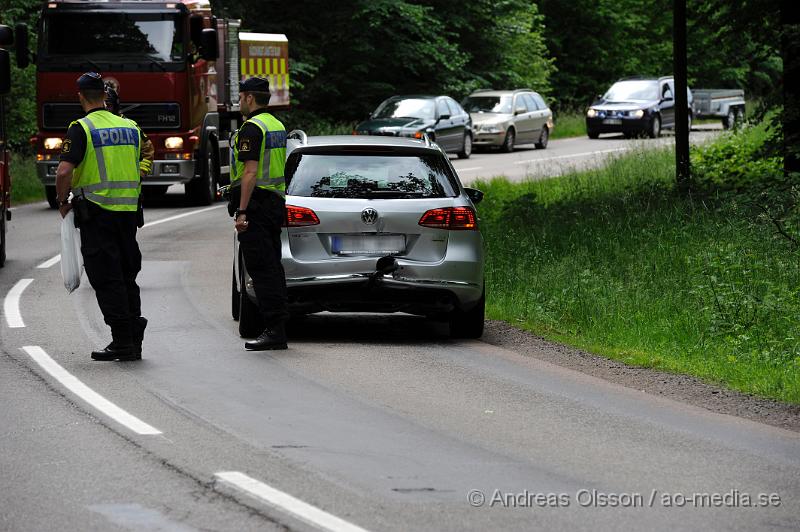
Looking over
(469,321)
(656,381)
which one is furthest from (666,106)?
(656,381)

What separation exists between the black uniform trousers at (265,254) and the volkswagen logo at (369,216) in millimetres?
660

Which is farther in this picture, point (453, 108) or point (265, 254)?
point (453, 108)

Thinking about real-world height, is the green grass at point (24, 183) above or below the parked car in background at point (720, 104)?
below

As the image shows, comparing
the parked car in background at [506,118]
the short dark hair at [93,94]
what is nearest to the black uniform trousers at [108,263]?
the short dark hair at [93,94]

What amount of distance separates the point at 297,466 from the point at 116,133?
4.08 meters

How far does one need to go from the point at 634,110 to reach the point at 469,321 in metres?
33.5

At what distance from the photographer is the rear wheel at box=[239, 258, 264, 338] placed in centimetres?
1132

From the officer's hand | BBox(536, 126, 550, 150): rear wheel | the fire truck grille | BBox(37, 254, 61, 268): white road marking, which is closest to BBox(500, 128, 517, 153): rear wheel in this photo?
BBox(536, 126, 550, 150): rear wheel

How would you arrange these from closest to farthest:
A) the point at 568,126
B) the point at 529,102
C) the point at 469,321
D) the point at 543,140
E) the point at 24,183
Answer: the point at 469,321
the point at 24,183
the point at 529,102
the point at 543,140
the point at 568,126

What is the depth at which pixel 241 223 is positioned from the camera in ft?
35.1

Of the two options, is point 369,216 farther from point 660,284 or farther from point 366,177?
point 660,284

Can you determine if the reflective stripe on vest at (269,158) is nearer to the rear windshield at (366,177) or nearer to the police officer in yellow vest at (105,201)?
the rear windshield at (366,177)

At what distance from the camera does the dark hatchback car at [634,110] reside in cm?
4422

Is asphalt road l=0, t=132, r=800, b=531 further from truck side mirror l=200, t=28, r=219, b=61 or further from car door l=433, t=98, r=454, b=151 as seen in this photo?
car door l=433, t=98, r=454, b=151
